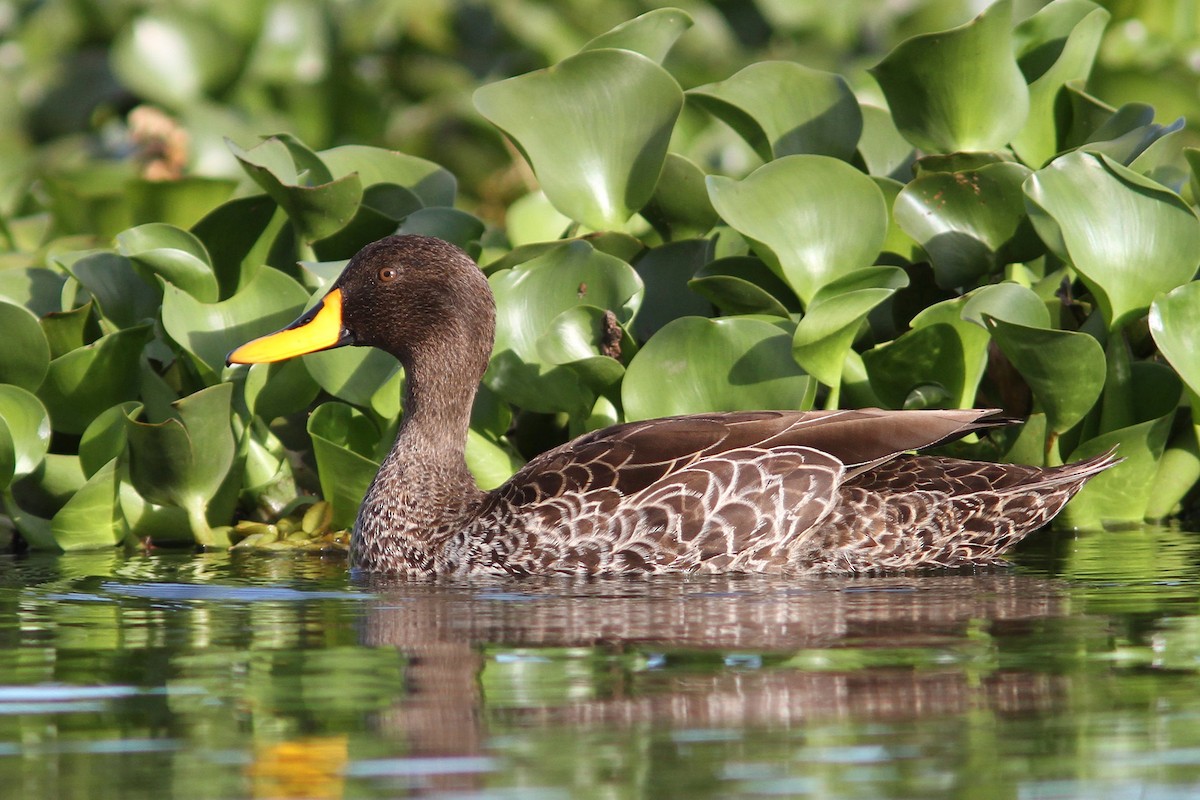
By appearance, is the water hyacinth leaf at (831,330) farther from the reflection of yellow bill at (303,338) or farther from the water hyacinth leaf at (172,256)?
the water hyacinth leaf at (172,256)

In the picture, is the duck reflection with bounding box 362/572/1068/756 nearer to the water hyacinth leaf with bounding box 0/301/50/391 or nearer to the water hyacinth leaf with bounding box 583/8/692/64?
the water hyacinth leaf with bounding box 0/301/50/391

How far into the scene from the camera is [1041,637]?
18.4 feet

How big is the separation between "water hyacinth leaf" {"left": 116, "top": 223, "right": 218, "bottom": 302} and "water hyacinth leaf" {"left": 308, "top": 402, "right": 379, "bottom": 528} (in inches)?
28.5

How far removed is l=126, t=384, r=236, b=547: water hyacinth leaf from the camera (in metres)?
7.81

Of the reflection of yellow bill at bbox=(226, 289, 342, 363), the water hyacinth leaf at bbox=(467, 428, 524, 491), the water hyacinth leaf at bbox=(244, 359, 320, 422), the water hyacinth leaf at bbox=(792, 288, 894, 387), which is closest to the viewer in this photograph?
the water hyacinth leaf at bbox=(792, 288, 894, 387)

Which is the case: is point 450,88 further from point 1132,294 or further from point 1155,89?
point 1132,294

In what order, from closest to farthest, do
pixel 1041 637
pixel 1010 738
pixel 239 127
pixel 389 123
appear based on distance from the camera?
pixel 1010 738 < pixel 1041 637 < pixel 239 127 < pixel 389 123

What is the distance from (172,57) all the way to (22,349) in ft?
20.5

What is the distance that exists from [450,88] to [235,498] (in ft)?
24.8

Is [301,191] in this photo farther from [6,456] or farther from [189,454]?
[6,456]

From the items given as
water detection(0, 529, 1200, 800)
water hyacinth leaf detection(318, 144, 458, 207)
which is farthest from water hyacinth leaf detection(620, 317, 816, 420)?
water hyacinth leaf detection(318, 144, 458, 207)

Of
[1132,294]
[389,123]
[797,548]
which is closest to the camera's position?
[797,548]

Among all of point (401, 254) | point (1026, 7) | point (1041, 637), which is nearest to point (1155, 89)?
point (1026, 7)

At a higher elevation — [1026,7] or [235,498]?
[1026,7]
